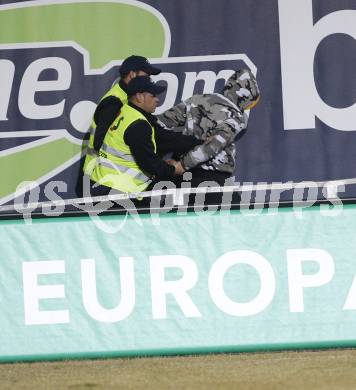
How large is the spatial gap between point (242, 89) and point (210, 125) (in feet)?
1.71

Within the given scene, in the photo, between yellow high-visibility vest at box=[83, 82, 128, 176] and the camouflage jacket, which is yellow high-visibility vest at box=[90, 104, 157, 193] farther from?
the camouflage jacket

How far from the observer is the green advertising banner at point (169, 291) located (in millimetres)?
6895

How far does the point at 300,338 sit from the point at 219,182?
8.59ft

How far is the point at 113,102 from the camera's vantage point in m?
8.89

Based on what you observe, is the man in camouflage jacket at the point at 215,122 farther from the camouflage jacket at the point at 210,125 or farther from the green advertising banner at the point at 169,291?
the green advertising banner at the point at 169,291

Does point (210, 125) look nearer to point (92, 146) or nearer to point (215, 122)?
point (215, 122)

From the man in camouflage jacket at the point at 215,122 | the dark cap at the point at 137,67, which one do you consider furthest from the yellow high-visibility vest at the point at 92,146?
the man in camouflage jacket at the point at 215,122

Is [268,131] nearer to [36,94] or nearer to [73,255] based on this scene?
[36,94]

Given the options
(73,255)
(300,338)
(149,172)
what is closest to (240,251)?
(300,338)

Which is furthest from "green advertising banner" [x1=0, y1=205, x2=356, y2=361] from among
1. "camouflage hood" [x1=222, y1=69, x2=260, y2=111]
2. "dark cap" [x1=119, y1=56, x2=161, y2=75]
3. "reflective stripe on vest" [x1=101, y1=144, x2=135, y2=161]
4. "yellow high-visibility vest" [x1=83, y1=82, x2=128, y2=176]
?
"camouflage hood" [x1=222, y1=69, x2=260, y2=111]

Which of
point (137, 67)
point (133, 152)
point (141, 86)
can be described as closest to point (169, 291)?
point (133, 152)

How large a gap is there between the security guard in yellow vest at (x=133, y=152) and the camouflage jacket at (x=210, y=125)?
37cm

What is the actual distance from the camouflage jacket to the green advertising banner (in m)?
1.99

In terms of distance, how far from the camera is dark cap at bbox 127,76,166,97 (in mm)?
8562
